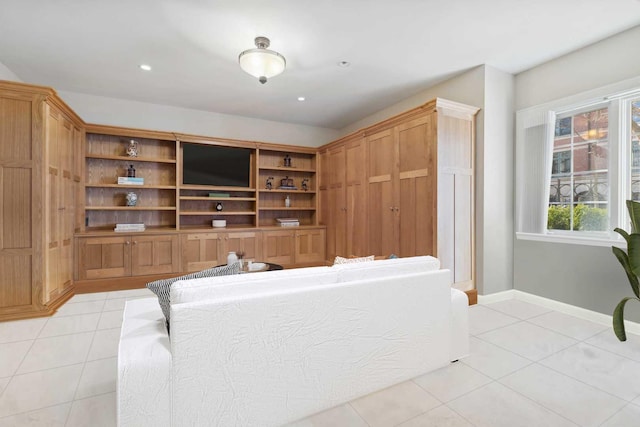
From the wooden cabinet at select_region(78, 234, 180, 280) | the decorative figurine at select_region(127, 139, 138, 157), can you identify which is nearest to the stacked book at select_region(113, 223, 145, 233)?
the wooden cabinet at select_region(78, 234, 180, 280)

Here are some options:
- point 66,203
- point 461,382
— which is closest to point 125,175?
point 66,203

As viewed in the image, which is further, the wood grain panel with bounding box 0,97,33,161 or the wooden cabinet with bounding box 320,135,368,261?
the wooden cabinet with bounding box 320,135,368,261

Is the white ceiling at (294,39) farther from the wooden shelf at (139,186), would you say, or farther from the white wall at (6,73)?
the wooden shelf at (139,186)

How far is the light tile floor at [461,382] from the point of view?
1561 mm

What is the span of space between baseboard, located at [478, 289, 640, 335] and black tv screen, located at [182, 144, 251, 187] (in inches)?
156

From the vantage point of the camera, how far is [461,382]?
1874mm

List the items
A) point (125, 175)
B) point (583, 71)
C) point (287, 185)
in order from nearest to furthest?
point (583, 71) < point (125, 175) < point (287, 185)

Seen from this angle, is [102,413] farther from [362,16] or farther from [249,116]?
[249,116]

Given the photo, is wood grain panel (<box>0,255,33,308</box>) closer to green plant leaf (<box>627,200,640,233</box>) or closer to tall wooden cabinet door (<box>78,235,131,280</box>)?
tall wooden cabinet door (<box>78,235,131,280</box>)

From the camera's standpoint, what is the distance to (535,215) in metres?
3.33

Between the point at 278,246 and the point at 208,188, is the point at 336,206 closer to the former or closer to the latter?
the point at 278,246

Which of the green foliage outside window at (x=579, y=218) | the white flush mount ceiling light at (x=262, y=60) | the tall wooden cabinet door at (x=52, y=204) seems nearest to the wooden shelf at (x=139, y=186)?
the tall wooden cabinet door at (x=52, y=204)

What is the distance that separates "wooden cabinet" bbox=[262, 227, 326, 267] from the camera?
4.95m

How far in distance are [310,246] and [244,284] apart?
3830mm
